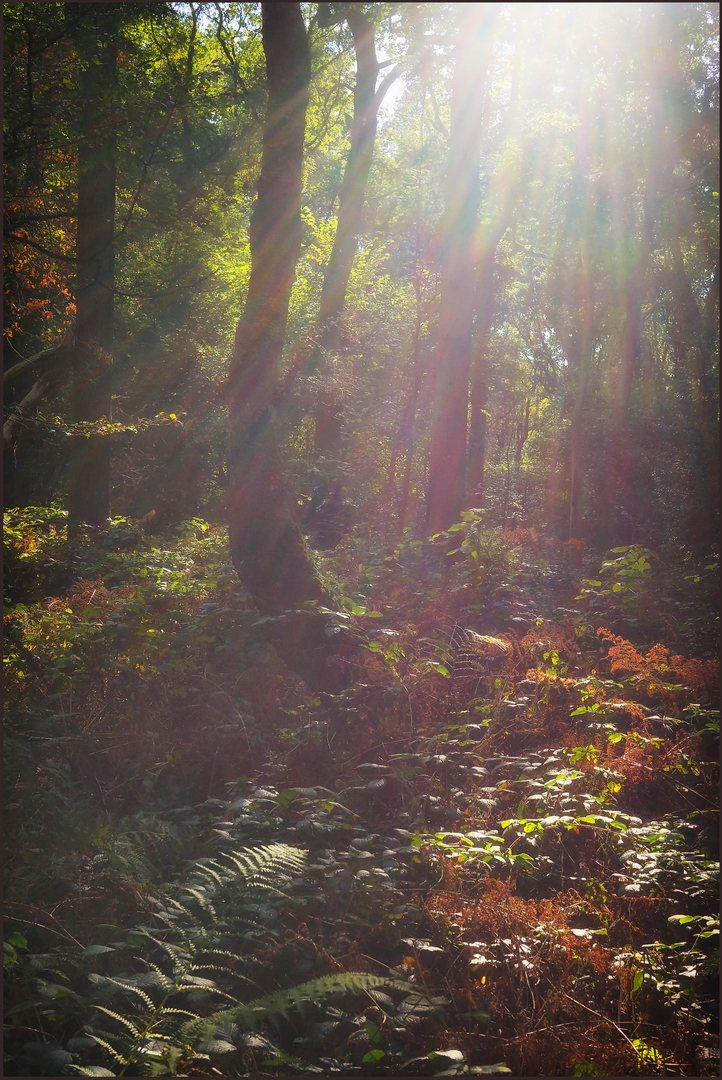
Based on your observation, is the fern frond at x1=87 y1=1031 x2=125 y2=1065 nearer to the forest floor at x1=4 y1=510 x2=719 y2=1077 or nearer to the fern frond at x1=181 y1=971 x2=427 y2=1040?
the forest floor at x1=4 y1=510 x2=719 y2=1077

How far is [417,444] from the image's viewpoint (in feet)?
60.1

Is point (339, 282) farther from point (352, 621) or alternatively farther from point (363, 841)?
point (363, 841)

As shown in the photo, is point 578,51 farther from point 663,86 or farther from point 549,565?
point 549,565

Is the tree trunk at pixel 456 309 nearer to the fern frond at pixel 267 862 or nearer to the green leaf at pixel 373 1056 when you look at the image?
the fern frond at pixel 267 862

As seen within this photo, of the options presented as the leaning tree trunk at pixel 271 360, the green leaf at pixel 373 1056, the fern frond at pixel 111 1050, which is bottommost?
the green leaf at pixel 373 1056

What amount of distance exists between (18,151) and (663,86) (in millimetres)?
10593

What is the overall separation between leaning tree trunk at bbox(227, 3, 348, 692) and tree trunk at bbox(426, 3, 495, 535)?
4.72 m

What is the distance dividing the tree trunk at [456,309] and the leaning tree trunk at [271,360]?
4721 mm

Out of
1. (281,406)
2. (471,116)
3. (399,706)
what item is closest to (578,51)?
(471,116)

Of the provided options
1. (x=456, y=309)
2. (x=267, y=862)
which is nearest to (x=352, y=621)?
(x=267, y=862)

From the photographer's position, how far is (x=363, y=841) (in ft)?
13.3

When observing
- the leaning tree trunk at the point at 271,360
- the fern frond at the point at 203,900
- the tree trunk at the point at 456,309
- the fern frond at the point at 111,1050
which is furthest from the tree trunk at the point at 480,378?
the fern frond at the point at 111,1050

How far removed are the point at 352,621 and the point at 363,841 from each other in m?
2.55

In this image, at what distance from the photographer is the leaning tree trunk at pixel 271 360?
683cm
